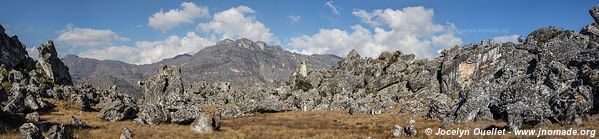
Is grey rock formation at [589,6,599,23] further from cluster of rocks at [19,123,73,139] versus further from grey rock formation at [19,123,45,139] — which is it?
grey rock formation at [19,123,45,139]

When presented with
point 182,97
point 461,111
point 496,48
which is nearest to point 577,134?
point 461,111

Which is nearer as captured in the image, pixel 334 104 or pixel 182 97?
pixel 334 104

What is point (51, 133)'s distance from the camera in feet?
107

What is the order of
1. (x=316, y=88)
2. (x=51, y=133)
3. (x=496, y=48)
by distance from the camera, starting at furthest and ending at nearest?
(x=316, y=88), (x=496, y=48), (x=51, y=133)

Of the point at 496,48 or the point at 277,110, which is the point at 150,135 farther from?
the point at 496,48

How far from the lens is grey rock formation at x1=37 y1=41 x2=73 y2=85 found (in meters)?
138

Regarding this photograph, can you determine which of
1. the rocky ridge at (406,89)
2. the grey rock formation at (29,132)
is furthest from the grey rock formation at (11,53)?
the grey rock formation at (29,132)

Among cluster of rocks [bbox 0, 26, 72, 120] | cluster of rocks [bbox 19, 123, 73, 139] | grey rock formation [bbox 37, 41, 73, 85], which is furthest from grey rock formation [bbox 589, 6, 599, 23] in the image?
grey rock formation [bbox 37, 41, 73, 85]

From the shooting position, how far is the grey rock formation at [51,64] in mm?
138375

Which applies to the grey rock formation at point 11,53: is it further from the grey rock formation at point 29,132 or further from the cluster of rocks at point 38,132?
the grey rock formation at point 29,132

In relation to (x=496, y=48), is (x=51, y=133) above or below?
below

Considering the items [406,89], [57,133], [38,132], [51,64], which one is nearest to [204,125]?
[57,133]

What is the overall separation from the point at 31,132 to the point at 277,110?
6669 cm

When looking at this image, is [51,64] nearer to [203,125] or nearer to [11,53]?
[11,53]
